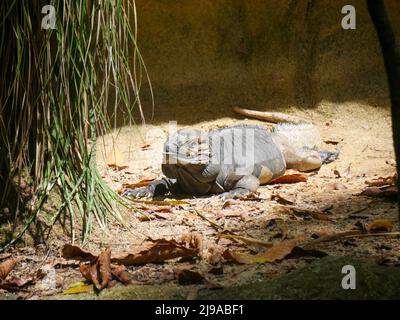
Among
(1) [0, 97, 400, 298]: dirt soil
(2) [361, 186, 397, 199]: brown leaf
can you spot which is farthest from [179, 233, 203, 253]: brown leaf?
(2) [361, 186, 397, 199]: brown leaf

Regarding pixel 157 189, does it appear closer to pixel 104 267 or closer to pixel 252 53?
pixel 104 267

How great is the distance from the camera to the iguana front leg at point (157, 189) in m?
5.63

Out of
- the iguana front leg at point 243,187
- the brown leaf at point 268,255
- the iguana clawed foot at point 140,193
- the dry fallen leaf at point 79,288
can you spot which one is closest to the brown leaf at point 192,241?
the brown leaf at point 268,255

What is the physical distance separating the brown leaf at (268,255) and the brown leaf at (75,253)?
735 mm

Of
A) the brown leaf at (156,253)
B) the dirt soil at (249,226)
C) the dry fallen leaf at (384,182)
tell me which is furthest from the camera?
the dry fallen leaf at (384,182)

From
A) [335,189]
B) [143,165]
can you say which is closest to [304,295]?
[335,189]

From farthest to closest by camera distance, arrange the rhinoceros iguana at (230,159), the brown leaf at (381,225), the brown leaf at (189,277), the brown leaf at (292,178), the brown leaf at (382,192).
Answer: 1. the brown leaf at (292,178)
2. the rhinoceros iguana at (230,159)
3. the brown leaf at (382,192)
4. the brown leaf at (381,225)
5. the brown leaf at (189,277)

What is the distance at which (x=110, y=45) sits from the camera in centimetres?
323

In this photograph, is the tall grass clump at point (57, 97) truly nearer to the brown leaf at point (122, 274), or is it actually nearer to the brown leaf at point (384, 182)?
the brown leaf at point (122, 274)

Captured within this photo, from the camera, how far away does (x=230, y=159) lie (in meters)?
6.05

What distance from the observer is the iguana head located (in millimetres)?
5367

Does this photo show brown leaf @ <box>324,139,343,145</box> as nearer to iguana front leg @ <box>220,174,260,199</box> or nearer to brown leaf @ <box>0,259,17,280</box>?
iguana front leg @ <box>220,174,260,199</box>

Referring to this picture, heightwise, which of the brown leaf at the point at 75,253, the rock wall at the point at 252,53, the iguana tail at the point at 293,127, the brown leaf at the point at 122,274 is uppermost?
the rock wall at the point at 252,53

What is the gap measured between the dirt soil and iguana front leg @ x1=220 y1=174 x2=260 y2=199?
18 cm
